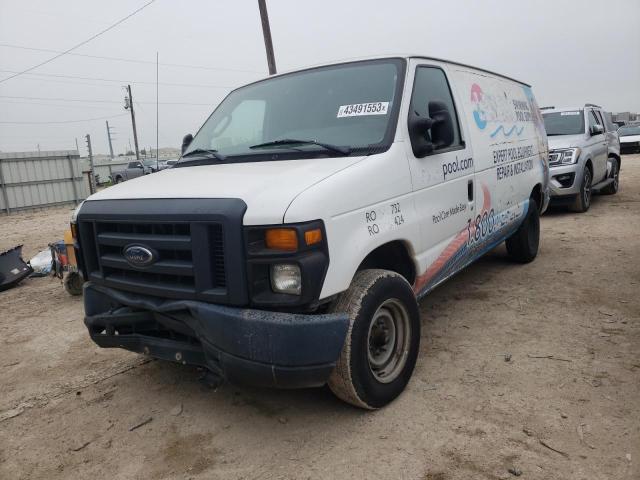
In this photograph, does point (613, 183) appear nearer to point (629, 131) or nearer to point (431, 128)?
point (431, 128)

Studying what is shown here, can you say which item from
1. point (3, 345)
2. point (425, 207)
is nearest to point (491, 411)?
point (425, 207)

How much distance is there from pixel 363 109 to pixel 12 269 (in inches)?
230

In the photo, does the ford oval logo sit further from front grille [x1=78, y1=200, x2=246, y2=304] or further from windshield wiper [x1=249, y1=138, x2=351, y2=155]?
windshield wiper [x1=249, y1=138, x2=351, y2=155]

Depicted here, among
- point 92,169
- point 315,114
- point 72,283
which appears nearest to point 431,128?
point 315,114

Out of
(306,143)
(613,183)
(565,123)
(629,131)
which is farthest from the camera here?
(629,131)

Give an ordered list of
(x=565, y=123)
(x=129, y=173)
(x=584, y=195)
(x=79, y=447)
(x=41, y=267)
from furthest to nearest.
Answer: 1. (x=129, y=173)
2. (x=565, y=123)
3. (x=584, y=195)
4. (x=41, y=267)
5. (x=79, y=447)

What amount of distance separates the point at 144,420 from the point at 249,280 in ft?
4.58

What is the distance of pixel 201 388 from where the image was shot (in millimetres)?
3506

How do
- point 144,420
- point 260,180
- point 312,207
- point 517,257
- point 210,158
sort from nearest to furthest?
point 312,207, point 260,180, point 144,420, point 210,158, point 517,257

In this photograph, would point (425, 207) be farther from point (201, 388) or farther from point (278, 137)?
point (201, 388)

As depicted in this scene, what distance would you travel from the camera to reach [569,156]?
9047mm

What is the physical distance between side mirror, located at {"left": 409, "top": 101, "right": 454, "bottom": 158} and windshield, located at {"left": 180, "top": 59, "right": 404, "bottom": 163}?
0.57ft

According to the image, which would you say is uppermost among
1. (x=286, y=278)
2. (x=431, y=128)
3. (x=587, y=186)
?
(x=431, y=128)

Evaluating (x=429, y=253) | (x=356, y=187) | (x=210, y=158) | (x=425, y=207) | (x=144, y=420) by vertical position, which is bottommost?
(x=144, y=420)
